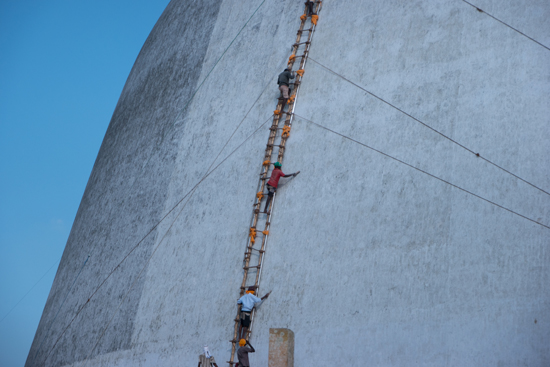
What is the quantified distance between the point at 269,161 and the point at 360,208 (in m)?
2.19

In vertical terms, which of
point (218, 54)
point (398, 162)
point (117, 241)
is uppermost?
point (218, 54)

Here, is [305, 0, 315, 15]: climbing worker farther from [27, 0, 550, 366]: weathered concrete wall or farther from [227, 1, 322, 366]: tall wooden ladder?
[27, 0, 550, 366]: weathered concrete wall

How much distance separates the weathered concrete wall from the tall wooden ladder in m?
0.18

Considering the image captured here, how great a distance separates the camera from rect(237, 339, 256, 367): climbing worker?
8.51 meters

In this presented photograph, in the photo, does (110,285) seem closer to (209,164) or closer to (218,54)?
(209,164)

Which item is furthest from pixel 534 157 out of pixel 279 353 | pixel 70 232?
pixel 70 232

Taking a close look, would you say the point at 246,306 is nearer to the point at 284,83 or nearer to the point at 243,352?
the point at 243,352

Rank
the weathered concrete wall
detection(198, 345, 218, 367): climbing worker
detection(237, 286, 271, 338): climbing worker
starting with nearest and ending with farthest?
1. the weathered concrete wall
2. detection(198, 345, 218, 367): climbing worker
3. detection(237, 286, 271, 338): climbing worker

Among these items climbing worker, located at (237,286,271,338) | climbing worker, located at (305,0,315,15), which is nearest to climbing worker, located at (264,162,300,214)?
climbing worker, located at (237,286,271,338)

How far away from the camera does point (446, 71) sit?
30.8 feet

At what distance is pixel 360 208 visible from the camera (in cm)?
912

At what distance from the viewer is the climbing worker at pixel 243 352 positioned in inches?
335

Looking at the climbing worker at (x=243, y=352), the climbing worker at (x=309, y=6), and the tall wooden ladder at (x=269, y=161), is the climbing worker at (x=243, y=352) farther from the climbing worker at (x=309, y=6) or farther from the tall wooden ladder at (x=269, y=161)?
the climbing worker at (x=309, y=6)

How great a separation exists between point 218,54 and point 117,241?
489 centimetres
